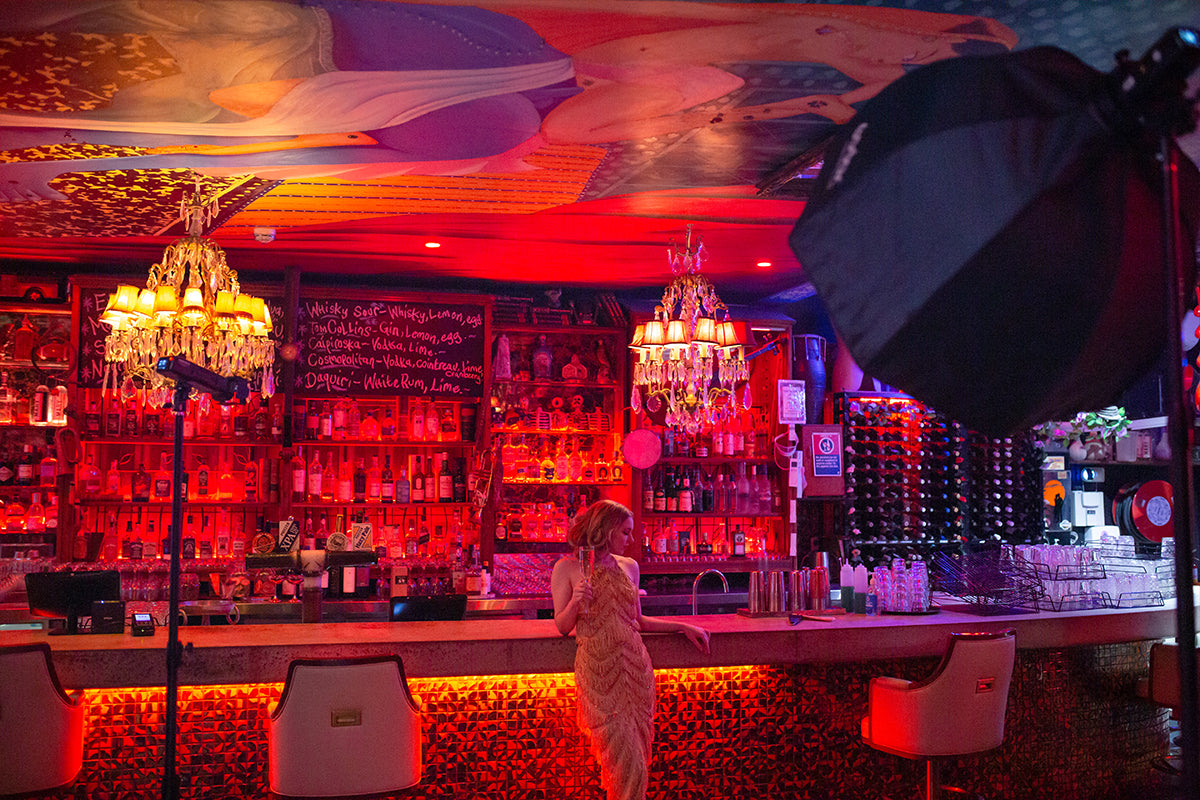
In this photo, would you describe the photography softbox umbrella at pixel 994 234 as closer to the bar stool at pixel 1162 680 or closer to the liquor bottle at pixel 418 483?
the bar stool at pixel 1162 680

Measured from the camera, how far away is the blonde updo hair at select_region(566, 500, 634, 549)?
4074 mm

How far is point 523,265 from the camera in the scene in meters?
7.22

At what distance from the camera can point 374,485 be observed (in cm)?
730

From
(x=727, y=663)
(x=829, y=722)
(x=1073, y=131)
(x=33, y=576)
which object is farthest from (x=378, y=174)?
(x=1073, y=131)

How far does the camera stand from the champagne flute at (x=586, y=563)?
4.03m

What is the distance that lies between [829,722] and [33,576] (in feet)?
12.4

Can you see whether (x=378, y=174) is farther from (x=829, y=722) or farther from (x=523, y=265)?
(x=829, y=722)

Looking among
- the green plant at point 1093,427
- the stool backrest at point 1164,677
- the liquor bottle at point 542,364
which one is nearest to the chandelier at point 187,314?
the liquor bottle at point 542,364

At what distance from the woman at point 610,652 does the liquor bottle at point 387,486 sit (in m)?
3.40

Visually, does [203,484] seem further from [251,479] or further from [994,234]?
[994,234]

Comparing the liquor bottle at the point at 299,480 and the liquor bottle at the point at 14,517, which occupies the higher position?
the liquor bottle at the point at 299,480

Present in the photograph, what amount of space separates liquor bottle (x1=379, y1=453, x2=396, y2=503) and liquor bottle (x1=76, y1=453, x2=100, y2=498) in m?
1.99

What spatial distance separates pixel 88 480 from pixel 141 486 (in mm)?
355

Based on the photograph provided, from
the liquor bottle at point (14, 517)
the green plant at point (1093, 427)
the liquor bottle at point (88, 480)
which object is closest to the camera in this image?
the liquor bottle at point (88, 480)
